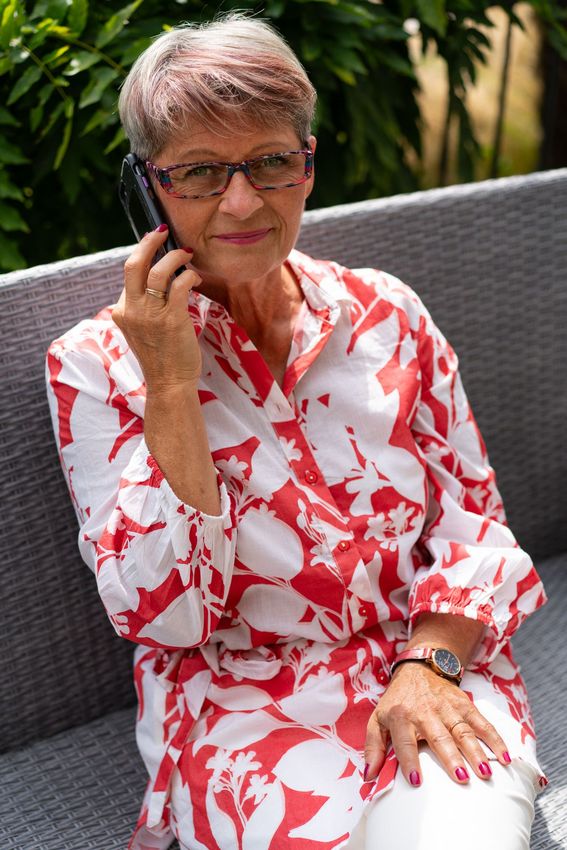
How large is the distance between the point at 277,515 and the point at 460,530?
0.38 m

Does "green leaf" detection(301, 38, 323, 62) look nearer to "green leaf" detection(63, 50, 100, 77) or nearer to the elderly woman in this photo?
"green leaf" detection(63, 50, 100, 77)

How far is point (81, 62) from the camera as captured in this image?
6.65 ft

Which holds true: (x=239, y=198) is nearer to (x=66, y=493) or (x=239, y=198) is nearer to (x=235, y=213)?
(x=235, y=213)

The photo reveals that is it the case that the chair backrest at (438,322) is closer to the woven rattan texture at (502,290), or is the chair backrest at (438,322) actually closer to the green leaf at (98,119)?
the woven rattan texture at (502,290)

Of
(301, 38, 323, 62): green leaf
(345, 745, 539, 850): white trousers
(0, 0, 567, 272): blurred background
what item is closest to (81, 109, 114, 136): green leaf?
(0, 0, 567, 272): blurred background

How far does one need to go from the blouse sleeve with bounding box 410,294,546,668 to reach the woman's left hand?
5.3 inches

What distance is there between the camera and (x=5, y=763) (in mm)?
1909

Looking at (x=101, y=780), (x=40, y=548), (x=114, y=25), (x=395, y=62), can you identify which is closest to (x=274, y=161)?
(x=114, y=25)

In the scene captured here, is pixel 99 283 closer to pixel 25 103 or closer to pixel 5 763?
pixel 25 103

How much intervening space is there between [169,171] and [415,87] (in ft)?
4.50

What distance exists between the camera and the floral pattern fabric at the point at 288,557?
154 cm

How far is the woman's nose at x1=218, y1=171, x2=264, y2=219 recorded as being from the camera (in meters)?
1.54

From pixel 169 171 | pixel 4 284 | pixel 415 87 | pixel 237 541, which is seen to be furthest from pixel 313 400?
pixel 415 87

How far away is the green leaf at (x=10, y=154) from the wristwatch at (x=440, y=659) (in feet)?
4.07
